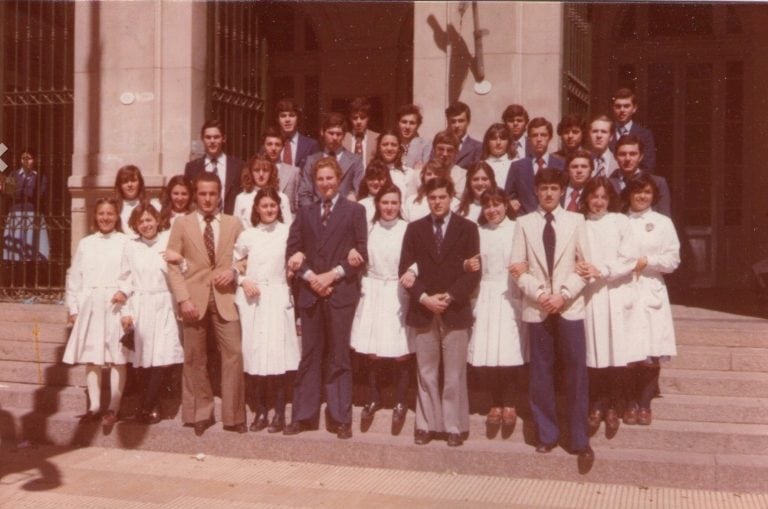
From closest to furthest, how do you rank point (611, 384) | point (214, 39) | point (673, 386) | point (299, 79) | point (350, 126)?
point (611, 384) < point (673, 386) < point (350, 126) < point (214, 39) < point (299, 79)

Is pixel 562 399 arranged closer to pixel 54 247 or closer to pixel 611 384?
pixel 611 384

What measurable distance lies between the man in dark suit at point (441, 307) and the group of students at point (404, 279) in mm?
11

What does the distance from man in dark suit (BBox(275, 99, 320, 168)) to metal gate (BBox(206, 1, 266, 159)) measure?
2.16 meters

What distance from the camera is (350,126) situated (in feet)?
29.9

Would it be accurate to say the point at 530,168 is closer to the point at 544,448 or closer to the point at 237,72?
the point at 544,448

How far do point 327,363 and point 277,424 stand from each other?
2.02ft

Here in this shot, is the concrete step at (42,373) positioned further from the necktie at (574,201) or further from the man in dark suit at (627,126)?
the man in dark suit at (627,126)

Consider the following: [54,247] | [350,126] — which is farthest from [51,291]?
[350,126]

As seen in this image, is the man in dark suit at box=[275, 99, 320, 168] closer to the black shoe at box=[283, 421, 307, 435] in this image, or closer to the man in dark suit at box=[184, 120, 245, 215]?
the man in dark suit at box=[184, 120, 245, 215]

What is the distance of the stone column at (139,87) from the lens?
415 inches

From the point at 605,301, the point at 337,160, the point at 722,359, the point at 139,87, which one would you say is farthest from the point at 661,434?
the point at 139,87

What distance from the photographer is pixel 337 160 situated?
8.45m

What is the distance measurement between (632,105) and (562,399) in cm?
246

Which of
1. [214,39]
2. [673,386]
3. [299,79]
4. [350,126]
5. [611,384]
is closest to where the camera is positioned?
[611,384]
